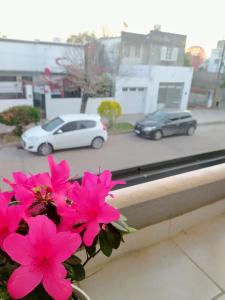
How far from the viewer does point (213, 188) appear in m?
1.11

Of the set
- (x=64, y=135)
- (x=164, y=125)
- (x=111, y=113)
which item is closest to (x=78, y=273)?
(x=64, y=135)

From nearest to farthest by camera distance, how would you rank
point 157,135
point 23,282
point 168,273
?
point 23,282
point 168,273
point 157,135

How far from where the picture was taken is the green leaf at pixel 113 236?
1.25 feet

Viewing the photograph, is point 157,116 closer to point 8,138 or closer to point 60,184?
point 8,138

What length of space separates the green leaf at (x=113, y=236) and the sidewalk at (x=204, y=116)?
91 centimetres

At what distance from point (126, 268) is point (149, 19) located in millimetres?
1118

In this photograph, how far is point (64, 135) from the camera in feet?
3.25

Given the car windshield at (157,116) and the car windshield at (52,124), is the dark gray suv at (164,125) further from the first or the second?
the car windshield at (52,124)

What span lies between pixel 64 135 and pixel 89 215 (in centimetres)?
70

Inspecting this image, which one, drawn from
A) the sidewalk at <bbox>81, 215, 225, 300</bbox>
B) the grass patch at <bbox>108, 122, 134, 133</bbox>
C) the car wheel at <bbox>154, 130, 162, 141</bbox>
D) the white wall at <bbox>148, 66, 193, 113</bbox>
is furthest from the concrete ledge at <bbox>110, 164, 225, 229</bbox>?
the white wall at <bbox>148, 66, 193, 113</bbox>

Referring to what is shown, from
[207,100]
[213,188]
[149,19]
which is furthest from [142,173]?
[207,100]

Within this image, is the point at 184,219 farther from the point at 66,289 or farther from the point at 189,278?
the point at 66,289

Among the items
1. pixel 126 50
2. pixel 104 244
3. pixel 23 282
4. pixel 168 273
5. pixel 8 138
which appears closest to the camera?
pixel 23 282

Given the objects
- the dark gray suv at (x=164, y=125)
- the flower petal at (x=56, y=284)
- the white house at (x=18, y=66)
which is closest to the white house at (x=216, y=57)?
the dark gray suv at (x=164, y=125)
